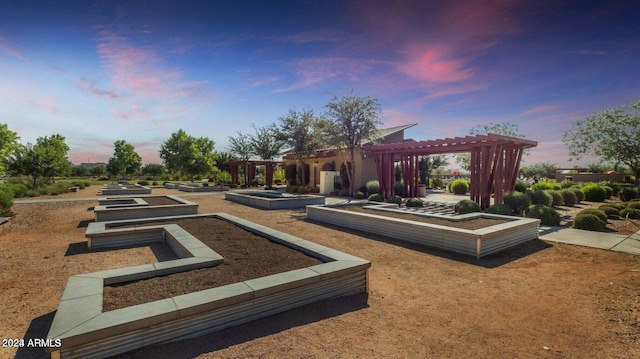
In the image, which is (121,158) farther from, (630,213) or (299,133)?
(630,213)

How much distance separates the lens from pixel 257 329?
355 cm

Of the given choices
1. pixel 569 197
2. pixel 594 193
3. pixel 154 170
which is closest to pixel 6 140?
pixel 154 170

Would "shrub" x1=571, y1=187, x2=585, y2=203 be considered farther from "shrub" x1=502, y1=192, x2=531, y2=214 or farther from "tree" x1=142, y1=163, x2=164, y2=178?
"tree" x1=142, y1=163, x2=164, y2=178

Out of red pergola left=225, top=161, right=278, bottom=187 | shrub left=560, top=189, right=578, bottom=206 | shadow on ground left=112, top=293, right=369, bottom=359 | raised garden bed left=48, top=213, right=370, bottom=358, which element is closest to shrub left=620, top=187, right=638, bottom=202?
shrub left=560, top=189, right=578, bottom=206

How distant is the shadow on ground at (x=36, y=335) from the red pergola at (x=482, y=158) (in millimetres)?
14687

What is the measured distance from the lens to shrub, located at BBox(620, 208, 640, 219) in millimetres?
12134

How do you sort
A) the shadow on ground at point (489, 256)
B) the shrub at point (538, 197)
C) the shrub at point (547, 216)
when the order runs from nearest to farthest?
1. the shadow on ground at point (489, 256)
2. the shrub at point (547, 216)
3. the shrub at point (538, 197)

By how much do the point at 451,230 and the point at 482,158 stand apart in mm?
8721

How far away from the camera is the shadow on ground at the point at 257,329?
3.05 metres

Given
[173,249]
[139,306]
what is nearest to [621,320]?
[139,306]

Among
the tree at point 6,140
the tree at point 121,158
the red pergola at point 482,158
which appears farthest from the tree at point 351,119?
the tree at point 121,158

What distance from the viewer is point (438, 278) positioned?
18.2 feet

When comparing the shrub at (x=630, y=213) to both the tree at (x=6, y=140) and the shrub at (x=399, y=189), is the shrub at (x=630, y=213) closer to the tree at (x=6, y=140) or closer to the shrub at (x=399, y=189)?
the shrub at (x=399, y=189)

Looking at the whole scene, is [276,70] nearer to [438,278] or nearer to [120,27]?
[120,27]
